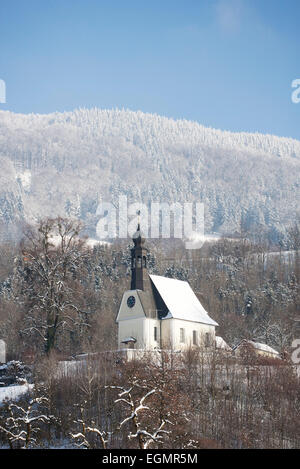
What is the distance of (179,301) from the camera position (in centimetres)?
6944

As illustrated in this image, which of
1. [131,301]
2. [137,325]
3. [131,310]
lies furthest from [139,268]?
[137,325]

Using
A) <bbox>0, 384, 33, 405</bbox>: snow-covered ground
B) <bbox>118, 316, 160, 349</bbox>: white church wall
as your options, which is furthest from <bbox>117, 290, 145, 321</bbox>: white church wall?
<bbox>0, 384, 33, 405</bbox>: snow-covered ground

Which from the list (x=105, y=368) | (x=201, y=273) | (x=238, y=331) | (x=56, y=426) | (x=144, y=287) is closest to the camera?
(x=56, y=426)

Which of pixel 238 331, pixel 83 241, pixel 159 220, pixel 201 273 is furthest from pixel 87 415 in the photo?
pixel 159 220

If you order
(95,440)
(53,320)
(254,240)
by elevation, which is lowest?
(95,440)

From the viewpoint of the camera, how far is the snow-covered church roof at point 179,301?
66875mm

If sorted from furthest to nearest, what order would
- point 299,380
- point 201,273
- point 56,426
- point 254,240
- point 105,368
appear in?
point 254,240, point 201,273, point 299,380, point 105,368, point 56,426

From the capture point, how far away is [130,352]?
5431 cm

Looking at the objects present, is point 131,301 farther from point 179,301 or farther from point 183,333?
point 183,333

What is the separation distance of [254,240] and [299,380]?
109 meters

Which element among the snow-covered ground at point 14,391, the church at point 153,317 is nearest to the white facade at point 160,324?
the church at point 153,317

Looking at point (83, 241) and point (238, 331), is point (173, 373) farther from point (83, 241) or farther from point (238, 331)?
point (238, 331)

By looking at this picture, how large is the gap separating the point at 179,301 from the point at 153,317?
194 inches

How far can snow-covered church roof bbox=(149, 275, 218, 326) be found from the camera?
66875 millimetres
